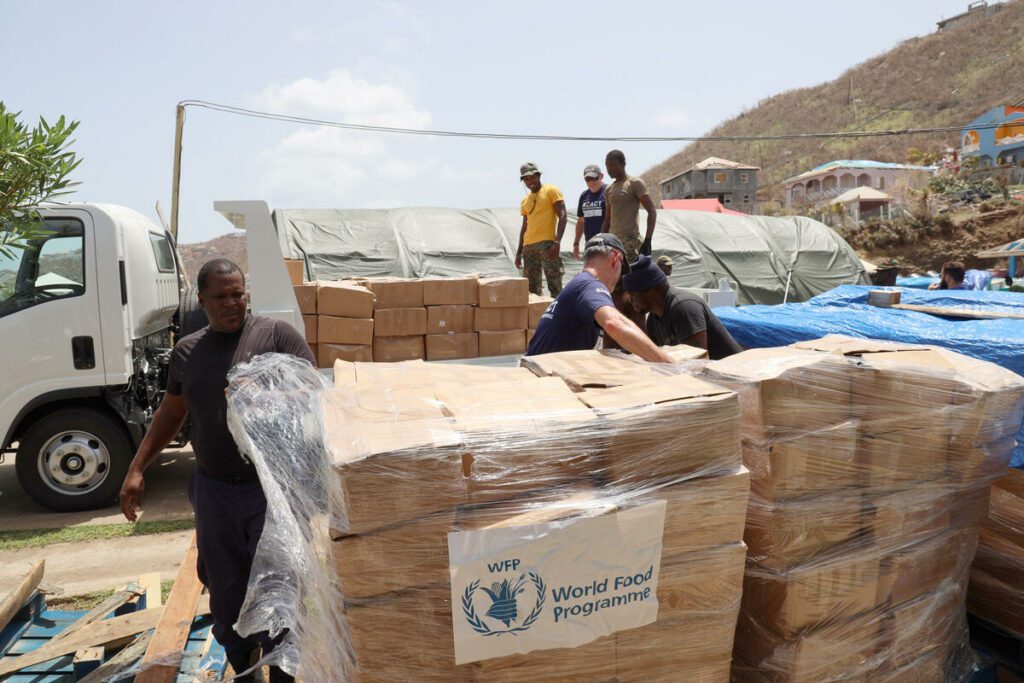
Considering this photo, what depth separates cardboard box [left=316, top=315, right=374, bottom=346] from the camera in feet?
18.7

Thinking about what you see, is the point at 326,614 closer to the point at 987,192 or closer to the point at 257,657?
the point at 257,657

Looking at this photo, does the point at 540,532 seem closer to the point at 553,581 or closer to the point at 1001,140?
the point at 553,581

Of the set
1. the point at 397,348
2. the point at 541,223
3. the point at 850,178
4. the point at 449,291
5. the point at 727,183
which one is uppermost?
the point at 850,178

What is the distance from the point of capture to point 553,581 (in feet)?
5.67

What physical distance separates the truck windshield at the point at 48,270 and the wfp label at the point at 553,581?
192 inches

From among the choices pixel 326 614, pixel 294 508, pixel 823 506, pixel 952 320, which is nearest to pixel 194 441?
pixel 294 508

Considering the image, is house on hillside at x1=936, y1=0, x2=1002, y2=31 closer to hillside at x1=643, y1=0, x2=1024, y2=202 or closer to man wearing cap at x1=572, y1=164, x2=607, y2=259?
hillside at x1=643, y1=0, x2=1024, y2=202

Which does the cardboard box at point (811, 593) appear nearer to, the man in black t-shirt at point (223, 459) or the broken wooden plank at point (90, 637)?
the man in black t-shirt at point (223, 459)

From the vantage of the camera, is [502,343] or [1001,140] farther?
[1001,140]

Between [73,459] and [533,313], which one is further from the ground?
[533,313]

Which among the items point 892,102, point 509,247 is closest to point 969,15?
point 892,102

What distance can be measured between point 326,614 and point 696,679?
1023mm

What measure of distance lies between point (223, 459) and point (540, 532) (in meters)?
1.46

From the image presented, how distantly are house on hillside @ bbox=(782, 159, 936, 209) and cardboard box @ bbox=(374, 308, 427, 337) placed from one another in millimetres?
40686
